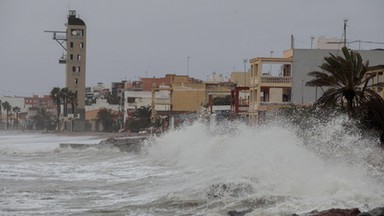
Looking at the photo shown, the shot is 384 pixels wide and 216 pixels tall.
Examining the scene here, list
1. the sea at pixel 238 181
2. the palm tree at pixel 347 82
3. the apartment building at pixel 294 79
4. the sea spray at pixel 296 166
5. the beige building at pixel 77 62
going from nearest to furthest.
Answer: the sea at pixel 238 181, the sea spray at pixel 296 166, the palm tree at pixel 347 82, the apartment building at pixel 294 79, the beige building at pixel 77 62

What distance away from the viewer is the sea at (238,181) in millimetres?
18013

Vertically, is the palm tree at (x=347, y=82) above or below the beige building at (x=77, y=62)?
below

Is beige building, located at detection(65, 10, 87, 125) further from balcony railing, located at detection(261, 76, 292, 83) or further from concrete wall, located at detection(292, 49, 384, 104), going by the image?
concrete wall, located at detection(292, 49, 384, 104)

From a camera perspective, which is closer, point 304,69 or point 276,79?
point 304,69

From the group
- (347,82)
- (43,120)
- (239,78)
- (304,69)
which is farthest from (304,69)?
(43,120)

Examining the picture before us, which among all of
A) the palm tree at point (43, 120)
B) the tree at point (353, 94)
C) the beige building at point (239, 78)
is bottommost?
the palm tree at point (43, 120)

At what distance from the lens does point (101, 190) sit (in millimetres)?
23969

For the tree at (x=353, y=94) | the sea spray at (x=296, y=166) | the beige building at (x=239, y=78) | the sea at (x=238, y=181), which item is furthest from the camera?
the beige building at (x=239, y=78)

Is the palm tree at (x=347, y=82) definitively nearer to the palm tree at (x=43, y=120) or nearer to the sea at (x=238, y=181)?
the sea at (x=238, y=181)

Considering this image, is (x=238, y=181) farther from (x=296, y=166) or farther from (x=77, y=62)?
(x=77, y=62)

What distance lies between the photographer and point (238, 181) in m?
21.2

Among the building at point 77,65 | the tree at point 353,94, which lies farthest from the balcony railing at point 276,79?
the building at point 77,65

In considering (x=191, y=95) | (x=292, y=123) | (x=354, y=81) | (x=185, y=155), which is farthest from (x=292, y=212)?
(x=191, y=95)

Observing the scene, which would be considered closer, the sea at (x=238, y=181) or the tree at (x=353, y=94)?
the sea at (x=238, y=181)
